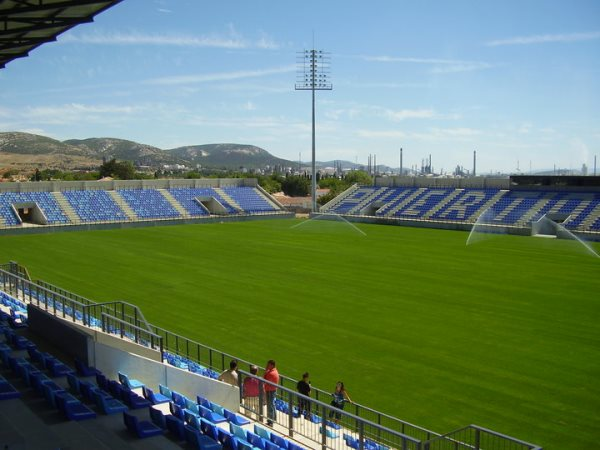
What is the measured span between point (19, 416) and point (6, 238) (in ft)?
120

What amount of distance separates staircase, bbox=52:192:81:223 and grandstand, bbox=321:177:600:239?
2401 cm

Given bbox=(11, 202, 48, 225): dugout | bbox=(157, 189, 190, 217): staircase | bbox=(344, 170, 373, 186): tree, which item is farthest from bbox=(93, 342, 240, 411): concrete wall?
bbox=(344, 170, 373, 186): tree

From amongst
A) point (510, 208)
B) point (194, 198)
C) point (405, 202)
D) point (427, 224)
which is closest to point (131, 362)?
point (427, 224)

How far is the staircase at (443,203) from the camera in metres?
53.3

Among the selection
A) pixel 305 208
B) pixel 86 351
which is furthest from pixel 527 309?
pixel 305 208

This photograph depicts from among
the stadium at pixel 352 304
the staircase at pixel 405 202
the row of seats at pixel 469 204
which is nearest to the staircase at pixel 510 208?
the row of seats at pixel 469 204

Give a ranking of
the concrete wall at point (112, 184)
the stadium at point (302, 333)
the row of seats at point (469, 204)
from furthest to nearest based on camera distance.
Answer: the concrete wall at point (112, 184)
the row of seats at point (469, 204)
the stadium at point (302, 333)

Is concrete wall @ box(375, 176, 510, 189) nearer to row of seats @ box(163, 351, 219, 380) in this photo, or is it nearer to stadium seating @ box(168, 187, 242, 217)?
stadium seating @ box(168, 187, 242, 217)

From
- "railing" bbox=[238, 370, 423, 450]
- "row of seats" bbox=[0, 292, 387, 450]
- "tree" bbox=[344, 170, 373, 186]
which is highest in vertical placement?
"tree" bbox=[344, 170, 373, 186]

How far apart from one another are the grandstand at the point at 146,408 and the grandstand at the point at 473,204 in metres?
35.0

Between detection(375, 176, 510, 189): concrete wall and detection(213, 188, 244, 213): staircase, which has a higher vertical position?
detection(375, 176, 510, 189): concrete wall

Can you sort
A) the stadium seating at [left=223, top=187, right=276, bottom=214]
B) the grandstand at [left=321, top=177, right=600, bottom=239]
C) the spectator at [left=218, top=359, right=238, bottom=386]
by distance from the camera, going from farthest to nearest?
the stadium seating at [left=223, top=187, right=276, bottom=214] → the grandstand at [left=321, top=177, right=600, bottom=239] → the spectator at [left=218, top=359, right=238, bottom=386]

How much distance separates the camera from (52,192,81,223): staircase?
49722 millimetres

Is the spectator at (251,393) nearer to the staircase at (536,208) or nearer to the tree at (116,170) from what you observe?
the staircase at (536,208)
